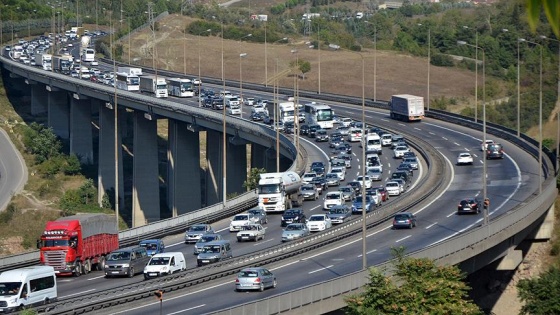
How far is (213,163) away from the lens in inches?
4284

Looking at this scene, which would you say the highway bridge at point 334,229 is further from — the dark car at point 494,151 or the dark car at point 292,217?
the dark car at point 292,217

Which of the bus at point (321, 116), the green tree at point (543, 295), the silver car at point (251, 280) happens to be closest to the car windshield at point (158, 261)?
the silver car at point (251, 280)

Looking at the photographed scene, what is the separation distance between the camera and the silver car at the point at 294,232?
56219 mm

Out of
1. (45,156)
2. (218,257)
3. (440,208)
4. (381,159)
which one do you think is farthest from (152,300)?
(45,156)

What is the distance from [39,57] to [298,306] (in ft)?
415

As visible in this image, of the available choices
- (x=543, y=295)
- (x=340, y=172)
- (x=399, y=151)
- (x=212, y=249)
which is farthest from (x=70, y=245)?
(x=399, y=151)

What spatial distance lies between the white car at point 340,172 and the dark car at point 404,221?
20.1m

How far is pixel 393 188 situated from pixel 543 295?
29561 millimetres

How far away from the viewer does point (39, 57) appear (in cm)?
15400

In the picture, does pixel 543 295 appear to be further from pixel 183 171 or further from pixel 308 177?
pixel 183 171

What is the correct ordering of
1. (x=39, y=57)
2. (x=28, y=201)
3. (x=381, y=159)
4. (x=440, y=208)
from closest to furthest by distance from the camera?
1. (x=440, y=208)
2. (x=381, y=159)
3. (x=28, y=201)
4. (x=39, y=57)

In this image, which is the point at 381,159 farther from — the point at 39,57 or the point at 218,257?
the point at 39,57

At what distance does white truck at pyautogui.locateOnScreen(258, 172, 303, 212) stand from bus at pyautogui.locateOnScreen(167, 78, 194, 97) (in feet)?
200

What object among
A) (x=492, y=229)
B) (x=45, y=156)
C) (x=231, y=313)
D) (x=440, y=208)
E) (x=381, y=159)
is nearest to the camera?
(x=231, y=313)
